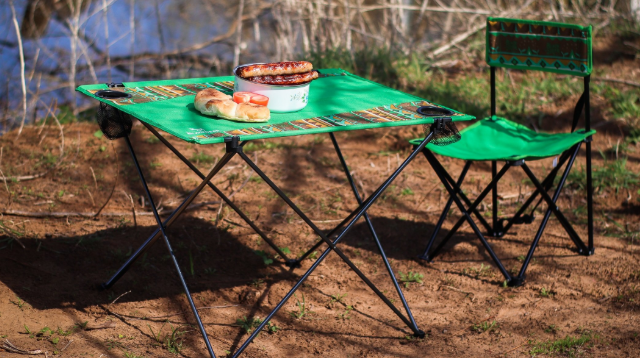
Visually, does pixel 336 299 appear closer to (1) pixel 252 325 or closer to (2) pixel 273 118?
(1) pixel 252 325

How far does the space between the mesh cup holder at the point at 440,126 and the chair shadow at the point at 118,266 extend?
3.85 feet

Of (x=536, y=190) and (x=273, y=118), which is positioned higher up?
(x=273, y=118)

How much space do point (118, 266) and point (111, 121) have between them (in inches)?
31.3

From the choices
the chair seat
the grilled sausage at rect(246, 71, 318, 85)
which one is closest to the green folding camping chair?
the chair seat

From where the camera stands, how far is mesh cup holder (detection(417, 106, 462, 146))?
2740mm

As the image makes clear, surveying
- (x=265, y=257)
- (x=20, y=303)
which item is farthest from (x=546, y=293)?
(x=20, y=303)

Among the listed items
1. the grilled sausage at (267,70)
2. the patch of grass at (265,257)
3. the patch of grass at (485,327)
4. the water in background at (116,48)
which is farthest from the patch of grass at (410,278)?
the water in background at (116,48)

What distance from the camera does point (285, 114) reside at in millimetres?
2707

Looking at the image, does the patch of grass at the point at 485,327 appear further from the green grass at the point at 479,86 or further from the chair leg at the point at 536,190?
the green grass at the point at 479,86

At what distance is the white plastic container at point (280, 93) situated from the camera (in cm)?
269

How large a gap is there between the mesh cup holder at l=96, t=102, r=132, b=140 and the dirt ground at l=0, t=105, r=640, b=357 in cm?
72

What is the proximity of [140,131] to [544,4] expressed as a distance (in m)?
4.98

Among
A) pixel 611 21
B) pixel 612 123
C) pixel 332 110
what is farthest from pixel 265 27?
pixel 332 110

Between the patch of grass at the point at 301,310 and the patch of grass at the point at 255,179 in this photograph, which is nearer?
the patch of grass at the point at 301,310
